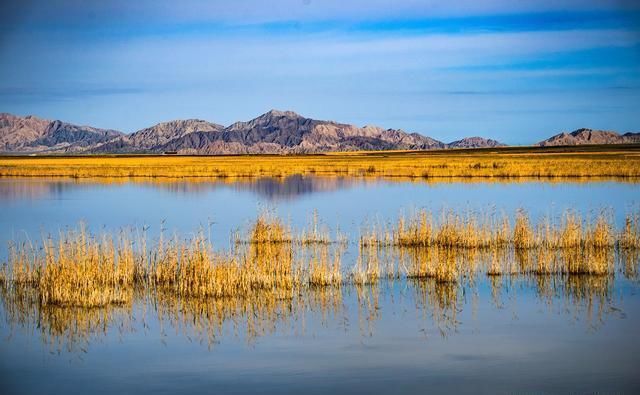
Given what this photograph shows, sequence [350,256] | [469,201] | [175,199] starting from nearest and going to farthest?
1. [350,256]
2. [469,201]
3. [175,199]

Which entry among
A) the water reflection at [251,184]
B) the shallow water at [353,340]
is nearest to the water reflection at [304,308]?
the shallow water at [353,340]

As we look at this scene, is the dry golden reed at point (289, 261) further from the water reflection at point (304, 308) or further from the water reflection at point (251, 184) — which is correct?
the water reflection at point (251, 184)

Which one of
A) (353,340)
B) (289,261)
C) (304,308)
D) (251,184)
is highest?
(251,184)

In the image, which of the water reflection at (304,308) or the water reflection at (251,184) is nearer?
the water reflection at (304,308)

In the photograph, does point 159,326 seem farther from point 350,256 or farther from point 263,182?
point 263,182

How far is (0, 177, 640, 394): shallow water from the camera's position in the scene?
1001 cm

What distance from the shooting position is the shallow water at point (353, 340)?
1001cm

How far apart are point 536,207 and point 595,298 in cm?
1765

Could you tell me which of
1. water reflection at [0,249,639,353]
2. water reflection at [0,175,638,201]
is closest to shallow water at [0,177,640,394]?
water reflection at [0,249,639,353]

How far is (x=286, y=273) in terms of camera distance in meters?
15.2

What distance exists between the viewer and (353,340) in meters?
11.8

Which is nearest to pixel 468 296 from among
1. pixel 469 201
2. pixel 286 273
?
pixel 286 273

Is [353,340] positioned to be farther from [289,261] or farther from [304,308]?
[289,261]

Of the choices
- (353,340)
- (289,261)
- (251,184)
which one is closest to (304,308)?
(353,340)
